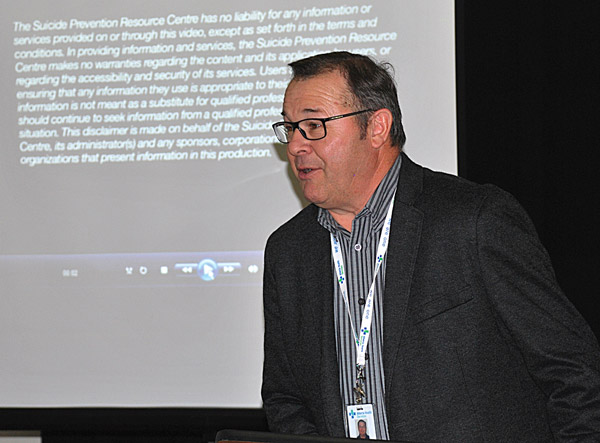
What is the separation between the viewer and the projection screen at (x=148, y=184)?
3303mm

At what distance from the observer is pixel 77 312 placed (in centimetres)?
339

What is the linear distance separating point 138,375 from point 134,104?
3.79ft

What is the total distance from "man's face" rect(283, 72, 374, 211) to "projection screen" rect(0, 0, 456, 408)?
1.17 m

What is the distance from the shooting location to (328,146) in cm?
206

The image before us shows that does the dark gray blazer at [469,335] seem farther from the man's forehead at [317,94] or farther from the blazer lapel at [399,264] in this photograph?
the man's forehead at [317,94]

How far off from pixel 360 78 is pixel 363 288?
0.57 meters

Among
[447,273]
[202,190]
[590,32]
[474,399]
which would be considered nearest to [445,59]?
[590,32]

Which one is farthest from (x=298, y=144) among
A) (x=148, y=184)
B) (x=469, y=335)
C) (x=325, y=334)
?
(x=148, y=184)

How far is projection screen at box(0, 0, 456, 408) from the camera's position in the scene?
3.30 meters

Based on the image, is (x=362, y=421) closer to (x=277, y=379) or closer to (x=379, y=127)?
(x=277, y=379)

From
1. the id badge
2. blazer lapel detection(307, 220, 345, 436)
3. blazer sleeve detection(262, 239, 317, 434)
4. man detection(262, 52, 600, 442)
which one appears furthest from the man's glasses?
the id badge

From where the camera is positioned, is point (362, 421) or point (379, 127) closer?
point (362, 421)

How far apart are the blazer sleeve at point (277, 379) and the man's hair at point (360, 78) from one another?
527 millimetres

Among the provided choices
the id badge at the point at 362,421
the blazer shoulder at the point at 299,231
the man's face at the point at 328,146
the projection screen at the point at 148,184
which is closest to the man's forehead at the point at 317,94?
the man's face at the point at 328,146
